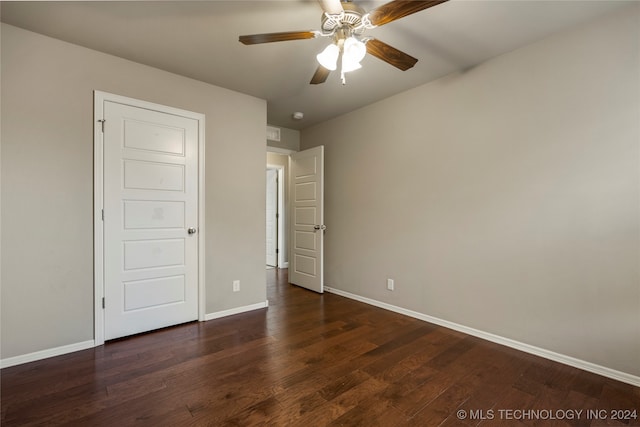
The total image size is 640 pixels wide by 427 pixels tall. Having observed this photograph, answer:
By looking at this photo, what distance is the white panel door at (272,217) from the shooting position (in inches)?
247

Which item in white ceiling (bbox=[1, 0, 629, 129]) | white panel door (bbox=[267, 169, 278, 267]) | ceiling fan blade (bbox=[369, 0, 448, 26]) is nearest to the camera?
ceiling fan blade (bbox=[369, 0, 448, 26])

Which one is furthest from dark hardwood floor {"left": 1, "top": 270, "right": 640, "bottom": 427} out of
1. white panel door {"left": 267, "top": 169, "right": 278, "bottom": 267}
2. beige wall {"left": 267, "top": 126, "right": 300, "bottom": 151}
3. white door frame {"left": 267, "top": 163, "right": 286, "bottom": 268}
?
white panel door {"left": 267, "top": 169, "right": 278, "bottom": 267}

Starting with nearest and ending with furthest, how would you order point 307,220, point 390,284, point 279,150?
point 390,284 → point 307,220 → point 279,150

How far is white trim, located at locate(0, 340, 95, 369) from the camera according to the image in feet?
7.09

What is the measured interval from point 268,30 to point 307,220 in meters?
2.64

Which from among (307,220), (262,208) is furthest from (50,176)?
(307,220)

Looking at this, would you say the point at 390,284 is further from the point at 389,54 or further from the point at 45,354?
the point at 45,354

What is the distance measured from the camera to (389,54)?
196cm

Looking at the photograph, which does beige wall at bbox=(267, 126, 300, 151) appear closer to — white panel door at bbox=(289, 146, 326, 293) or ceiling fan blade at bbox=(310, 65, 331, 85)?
white panel door at bbox=(289, 146, 326, 293)

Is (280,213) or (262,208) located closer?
(262,208)

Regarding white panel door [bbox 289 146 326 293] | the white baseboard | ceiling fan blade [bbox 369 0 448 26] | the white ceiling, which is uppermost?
the white ceiling

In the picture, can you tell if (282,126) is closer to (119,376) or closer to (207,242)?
(207,242)

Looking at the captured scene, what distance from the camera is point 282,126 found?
461 cm

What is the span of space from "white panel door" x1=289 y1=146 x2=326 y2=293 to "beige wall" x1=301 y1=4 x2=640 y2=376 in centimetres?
85
